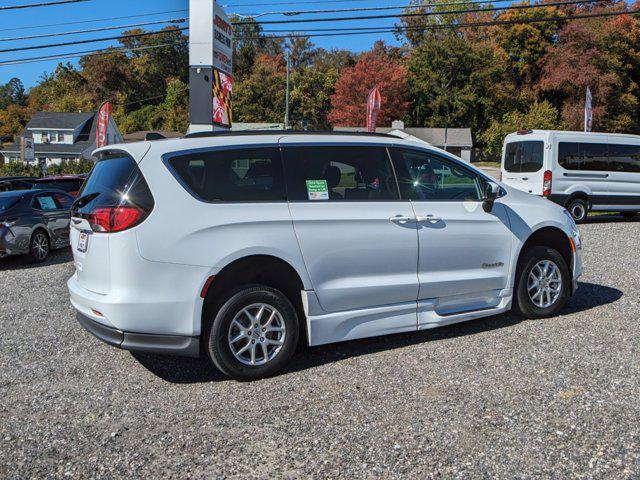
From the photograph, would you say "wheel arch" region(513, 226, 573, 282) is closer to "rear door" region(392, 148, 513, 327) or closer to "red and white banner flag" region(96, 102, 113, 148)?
"rear door" region(392, 148, 513, 327)

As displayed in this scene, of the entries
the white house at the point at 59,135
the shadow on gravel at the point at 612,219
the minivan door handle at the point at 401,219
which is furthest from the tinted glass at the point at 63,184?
the white house at the point at 59,135

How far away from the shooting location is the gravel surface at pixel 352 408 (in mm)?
3162

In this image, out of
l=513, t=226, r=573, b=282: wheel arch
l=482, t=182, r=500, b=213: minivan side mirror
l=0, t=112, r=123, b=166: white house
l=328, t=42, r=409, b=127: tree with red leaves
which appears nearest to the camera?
l=482, t=182, r=500, b=213: minivan side mirror

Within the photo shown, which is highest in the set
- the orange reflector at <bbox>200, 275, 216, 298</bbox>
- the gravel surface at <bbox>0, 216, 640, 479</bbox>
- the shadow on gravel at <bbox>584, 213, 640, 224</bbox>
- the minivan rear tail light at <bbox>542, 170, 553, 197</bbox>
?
the minivan rear tail light at <bbox>542, 170, 553, 197</bbox>

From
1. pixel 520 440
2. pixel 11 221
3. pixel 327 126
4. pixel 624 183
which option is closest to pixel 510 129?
pixel 327 126

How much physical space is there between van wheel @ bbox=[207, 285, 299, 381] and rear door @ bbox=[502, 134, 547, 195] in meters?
11.6

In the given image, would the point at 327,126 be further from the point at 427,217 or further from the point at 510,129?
the point at 427,217

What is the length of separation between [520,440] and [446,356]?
4.83ft

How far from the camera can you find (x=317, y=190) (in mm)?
4629

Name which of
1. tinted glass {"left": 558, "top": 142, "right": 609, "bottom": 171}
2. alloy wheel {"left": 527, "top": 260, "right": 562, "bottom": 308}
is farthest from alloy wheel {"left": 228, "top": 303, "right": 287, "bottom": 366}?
tinted glass {"left": 558, "top": 142, "right": 609, "bottom": 171}

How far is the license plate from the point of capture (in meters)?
4.30

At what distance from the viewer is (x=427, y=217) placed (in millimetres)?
4980

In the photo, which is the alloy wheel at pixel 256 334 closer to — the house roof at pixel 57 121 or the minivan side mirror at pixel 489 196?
the minivan side mirror at pixel 489 196

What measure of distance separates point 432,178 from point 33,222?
8.43m
